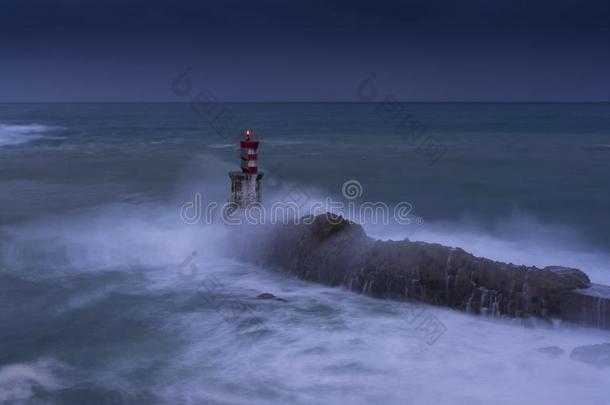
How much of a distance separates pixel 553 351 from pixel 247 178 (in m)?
6.57

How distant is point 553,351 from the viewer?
323 inches

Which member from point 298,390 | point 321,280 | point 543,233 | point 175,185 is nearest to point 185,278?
point 321,280

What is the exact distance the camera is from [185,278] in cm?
1205

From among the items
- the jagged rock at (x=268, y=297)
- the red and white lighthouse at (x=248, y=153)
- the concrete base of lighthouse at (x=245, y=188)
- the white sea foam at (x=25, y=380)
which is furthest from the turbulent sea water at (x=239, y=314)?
the red and white lighthouse at (x=248, y=153)

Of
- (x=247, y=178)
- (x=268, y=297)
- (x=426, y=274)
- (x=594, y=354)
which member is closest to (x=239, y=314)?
(x=268, y=297)

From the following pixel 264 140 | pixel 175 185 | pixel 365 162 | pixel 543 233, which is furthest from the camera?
pixel 264 140

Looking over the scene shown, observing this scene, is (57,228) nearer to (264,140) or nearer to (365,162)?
(365,162)

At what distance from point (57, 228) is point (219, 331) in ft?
28.5

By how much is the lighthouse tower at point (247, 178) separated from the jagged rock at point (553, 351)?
20.6ft

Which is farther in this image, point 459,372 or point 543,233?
point 543,233

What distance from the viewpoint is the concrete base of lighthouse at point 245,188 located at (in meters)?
12.6

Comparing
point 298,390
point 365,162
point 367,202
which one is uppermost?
point 365,162

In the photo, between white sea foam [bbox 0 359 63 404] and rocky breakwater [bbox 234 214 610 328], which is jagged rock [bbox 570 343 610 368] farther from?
white sea foam [bbox 0 359 63 404]

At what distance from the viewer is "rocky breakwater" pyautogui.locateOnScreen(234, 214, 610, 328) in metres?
8.90
